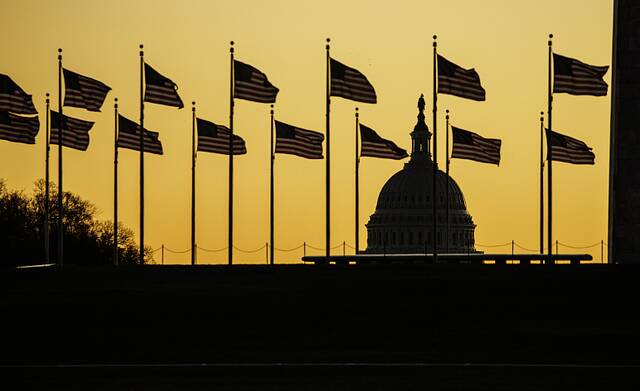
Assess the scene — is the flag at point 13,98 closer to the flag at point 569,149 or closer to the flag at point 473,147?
the flag at point 473,147

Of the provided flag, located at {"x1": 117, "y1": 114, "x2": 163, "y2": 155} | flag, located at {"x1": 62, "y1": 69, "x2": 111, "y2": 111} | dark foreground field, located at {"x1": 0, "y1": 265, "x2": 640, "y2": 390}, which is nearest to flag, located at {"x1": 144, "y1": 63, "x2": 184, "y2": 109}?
flag, located at {"x1": 62, "y1": 69, "x2": 111, "y2": 111}

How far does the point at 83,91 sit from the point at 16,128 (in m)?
3.04

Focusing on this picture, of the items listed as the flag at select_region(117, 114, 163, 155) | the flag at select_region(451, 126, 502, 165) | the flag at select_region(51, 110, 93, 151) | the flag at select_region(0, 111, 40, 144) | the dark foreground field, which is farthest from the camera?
the flag at select_region(451, 126, 502, 165)

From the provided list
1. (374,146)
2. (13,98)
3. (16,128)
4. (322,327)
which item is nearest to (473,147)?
(374,146)

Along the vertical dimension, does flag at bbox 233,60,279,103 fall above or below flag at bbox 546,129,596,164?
above

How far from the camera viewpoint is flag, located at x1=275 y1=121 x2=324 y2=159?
63059 mm

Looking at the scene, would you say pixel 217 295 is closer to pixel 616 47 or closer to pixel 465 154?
pixel 616 47

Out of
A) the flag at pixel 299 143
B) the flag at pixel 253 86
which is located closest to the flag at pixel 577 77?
the flag at pixel 253 86

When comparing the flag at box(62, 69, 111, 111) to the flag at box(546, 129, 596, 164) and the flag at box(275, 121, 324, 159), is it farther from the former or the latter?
the flag at box(546, 129, 596, 164)

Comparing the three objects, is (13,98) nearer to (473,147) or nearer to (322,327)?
(473,147)

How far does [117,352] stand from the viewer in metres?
29.2

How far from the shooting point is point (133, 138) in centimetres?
6644

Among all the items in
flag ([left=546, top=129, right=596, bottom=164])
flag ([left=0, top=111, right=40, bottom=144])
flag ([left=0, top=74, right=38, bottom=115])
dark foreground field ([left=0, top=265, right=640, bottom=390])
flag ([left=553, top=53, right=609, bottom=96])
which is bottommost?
dark foreground field ([left=0, top=265, right=640, bottom=390])

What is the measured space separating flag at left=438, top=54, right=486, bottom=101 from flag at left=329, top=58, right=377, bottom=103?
2838 millimetres
